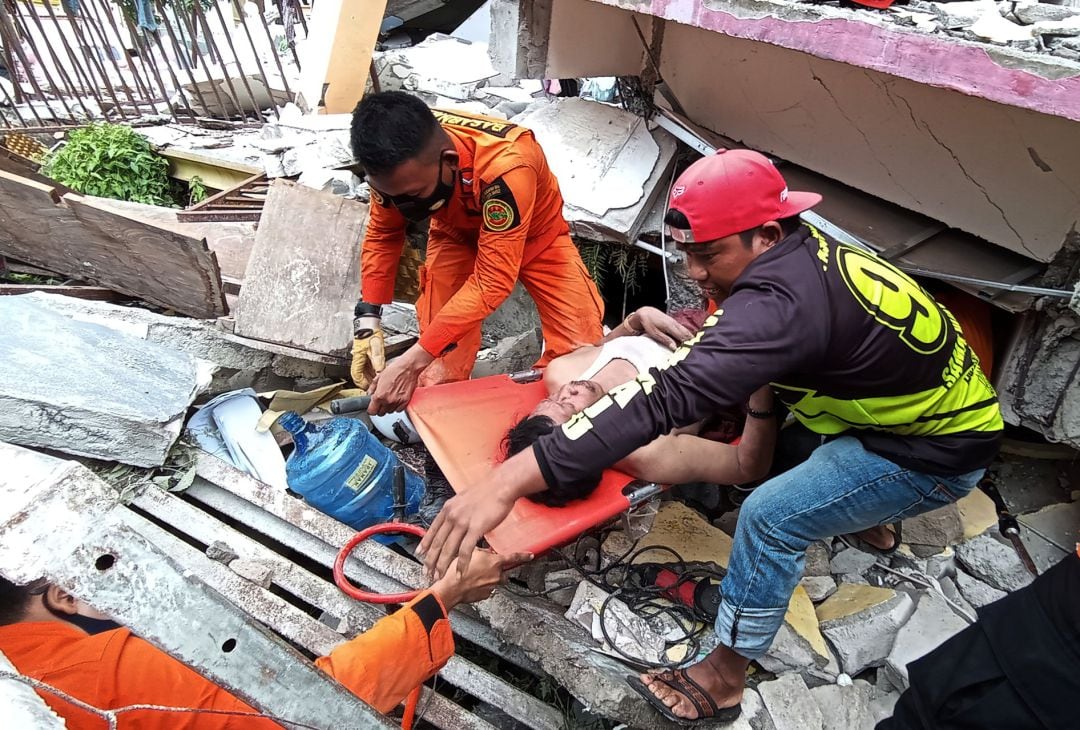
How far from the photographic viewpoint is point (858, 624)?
8.96 ft

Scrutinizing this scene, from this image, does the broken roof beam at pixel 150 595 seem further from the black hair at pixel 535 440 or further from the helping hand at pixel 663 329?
the helping hand at pixel 663 329

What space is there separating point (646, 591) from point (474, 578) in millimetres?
936

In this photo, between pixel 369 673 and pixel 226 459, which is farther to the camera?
pixel 226 459

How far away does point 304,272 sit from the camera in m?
3.72

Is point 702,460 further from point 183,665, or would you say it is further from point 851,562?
point 183,665

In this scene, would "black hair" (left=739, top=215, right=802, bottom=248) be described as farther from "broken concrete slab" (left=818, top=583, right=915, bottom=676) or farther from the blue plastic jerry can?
the blue plastic jerry can

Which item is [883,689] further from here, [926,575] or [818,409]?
[818,409]

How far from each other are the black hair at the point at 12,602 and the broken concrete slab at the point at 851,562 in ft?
10.6

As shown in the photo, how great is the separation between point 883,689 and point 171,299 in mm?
3941

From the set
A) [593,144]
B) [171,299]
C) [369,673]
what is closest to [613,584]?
[369,673]

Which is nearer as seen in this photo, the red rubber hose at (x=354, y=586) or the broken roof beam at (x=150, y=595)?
the broken roof beam at (x=150, y=595)

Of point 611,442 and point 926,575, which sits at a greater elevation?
point 611,442

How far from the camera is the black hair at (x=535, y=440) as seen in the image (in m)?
2.44

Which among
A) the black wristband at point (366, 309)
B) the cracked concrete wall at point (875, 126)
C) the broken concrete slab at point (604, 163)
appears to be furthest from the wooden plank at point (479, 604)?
the cracked concrete wall at point (875, 126)
